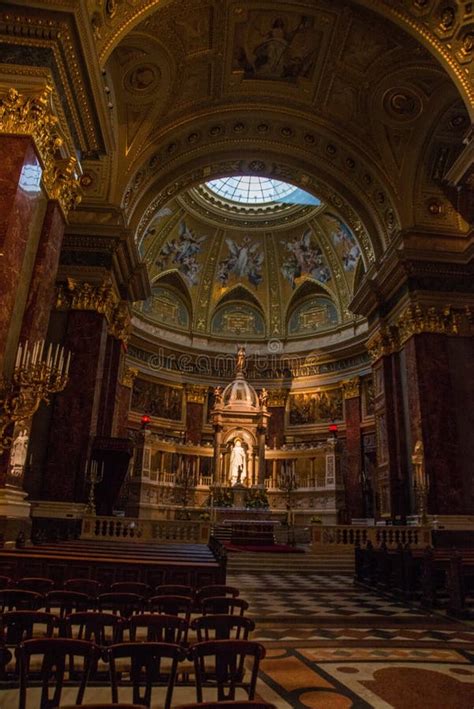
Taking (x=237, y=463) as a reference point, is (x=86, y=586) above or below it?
below

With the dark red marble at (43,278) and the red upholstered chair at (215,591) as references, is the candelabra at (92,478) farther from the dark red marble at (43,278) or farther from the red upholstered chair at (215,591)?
the red upholstered chair at (215,591)

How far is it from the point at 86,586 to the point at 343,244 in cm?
2400

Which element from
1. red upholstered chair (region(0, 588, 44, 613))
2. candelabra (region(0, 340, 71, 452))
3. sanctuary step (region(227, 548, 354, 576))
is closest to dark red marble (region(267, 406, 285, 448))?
sanctuary step (region(227, 548, 354, 576))

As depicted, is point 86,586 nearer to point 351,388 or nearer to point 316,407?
point 351,388

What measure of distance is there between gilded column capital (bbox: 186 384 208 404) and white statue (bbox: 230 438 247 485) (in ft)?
13.5

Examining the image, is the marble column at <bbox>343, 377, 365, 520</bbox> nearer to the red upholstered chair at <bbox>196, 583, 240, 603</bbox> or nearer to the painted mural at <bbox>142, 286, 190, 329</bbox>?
the painted mural at <bbox>142, 286, 190, 329</bbox>

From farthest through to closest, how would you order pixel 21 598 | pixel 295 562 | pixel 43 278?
pixel 295 562, pixel 43 278, pixel 21 598

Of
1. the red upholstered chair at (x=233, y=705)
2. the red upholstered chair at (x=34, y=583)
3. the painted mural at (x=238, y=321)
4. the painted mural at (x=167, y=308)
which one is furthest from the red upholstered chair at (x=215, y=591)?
the painted mural at (x=238, y=321)

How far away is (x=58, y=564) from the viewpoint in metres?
6.15

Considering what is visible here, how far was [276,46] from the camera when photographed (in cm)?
1521

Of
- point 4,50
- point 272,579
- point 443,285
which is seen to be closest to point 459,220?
point 443,285

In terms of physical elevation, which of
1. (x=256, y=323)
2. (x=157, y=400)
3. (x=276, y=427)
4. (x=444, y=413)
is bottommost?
(x=444, y=413)

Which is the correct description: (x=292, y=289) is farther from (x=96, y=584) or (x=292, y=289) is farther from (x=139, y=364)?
(x=96, y=584)

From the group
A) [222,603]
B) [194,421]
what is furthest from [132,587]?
[194,421]
